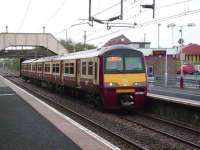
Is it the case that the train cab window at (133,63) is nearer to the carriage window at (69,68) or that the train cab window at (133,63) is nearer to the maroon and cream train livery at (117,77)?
the maroon and cream train livery at (117,77)

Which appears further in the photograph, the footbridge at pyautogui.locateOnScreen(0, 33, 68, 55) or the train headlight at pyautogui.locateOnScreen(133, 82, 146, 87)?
the footbridge at pyautogui.locateOnScreen(0, 33, 68, 55)

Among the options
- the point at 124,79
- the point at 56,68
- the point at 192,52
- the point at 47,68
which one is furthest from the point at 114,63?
the point at 192,52

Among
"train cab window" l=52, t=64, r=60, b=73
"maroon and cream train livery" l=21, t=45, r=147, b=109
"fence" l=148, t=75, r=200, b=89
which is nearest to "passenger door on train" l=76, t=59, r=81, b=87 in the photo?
"maroon and cream train livery" l=21, t=45, r=147, b=109

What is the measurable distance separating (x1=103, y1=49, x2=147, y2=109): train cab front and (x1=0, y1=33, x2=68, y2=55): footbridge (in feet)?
168

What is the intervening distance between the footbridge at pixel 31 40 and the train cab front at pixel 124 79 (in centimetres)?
5132

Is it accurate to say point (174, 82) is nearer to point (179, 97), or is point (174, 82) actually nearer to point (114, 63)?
point (179, 97)

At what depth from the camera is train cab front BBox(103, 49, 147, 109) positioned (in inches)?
807

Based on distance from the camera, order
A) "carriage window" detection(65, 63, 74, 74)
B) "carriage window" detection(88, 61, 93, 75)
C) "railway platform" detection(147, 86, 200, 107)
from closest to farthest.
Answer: "railway platform" detection(147, 86, 200, 107) → "carriage window" detection(88, 61, 93, 75) → "carriage window" detection(65, 63, 74, 74)

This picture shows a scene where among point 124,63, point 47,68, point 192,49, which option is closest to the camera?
point 124,63

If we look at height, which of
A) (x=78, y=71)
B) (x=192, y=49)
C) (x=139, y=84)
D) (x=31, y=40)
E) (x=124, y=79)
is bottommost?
(x=139, y=84)

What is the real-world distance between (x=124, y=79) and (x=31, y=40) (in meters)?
52.5

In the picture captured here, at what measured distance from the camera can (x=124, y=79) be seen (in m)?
20.8

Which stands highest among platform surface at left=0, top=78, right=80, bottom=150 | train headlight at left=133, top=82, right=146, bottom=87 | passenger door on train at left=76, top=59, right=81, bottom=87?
passenger door on train at left=76, top=59, right=81, bottom=87

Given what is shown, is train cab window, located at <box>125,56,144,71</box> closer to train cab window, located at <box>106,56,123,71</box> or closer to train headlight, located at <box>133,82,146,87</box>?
train cab window, located at <box>106,56,123,71</box>
